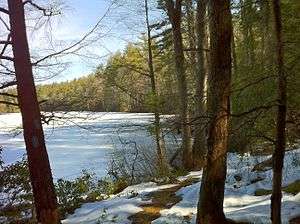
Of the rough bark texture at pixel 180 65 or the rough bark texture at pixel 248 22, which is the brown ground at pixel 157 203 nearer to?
the rough bark texture at pixel 180 65

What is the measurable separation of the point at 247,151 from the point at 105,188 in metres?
4.95

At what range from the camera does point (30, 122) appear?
6.92m

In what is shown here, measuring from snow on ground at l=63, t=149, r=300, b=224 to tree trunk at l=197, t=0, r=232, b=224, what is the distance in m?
0.73

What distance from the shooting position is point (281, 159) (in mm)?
5949

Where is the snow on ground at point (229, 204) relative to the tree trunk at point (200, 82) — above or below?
below

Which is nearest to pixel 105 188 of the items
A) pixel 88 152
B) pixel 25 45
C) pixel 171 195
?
pixel 171 195

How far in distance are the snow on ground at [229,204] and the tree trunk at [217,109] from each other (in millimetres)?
729

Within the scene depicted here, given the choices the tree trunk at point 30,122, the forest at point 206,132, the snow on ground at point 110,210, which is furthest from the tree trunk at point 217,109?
the snow on ground at point 110,210

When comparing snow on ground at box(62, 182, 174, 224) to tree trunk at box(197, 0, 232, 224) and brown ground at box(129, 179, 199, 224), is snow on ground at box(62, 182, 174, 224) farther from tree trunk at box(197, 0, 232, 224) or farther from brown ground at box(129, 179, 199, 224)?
tree trunk at box(197, 0, 232, 224)

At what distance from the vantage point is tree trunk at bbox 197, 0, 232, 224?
6328mm

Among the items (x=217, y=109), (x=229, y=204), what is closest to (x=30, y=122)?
(x=217, y=109)

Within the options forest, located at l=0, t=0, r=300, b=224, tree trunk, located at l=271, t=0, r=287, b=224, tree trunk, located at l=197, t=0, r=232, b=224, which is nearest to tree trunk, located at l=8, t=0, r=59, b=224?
forest, located at l=0, t=0, r=300, b=224

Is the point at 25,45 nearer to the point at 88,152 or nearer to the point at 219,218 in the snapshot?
the point at 219,218

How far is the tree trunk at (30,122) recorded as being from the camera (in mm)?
6902
